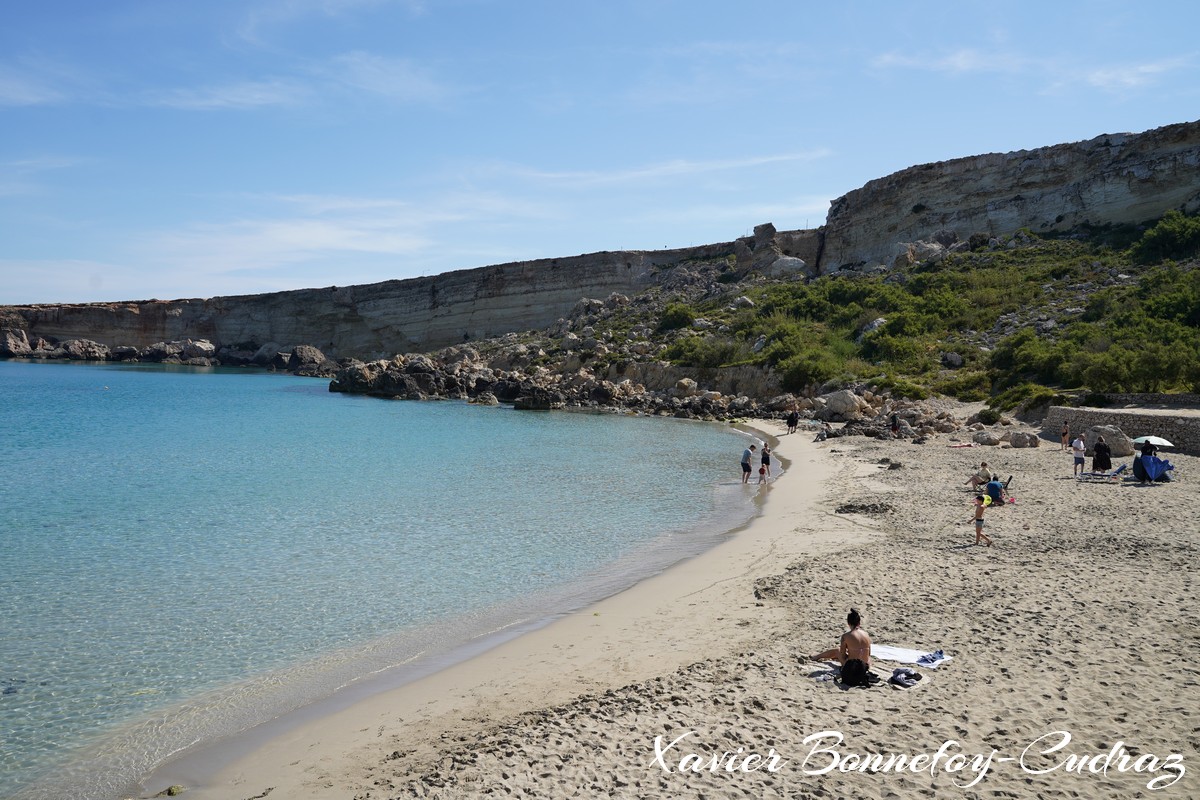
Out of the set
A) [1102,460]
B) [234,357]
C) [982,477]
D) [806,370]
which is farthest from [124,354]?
[1102,460]

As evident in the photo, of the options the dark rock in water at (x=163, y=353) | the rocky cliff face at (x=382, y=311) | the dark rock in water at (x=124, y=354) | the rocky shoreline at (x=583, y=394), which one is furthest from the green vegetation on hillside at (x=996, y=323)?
the dark rock in water at (x=124, y=354)

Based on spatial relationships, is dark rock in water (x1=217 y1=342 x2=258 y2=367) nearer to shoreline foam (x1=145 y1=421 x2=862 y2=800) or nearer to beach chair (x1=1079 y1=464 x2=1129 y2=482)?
beach chair (x1=1079 y1=464 x2=1129 y2=482)

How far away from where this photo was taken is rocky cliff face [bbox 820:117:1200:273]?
1919 inches

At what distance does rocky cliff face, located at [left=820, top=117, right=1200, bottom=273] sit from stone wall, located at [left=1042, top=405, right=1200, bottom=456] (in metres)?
31.5

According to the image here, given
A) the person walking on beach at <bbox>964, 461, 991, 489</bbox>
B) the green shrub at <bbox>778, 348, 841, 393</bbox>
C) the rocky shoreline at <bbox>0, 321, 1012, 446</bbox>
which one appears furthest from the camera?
the green shrub at <bbox>778, 348, 841, 393</bbox>

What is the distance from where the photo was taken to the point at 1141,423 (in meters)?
21.3

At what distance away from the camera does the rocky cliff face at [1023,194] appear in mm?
48750

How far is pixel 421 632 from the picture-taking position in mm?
9602

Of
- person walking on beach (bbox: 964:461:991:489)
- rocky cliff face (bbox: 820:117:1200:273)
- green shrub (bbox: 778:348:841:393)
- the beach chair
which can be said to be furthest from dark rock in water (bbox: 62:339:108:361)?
the beach chair

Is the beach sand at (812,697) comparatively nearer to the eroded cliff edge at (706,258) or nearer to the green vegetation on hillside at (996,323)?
the green vegetation on hillside at (996,323)

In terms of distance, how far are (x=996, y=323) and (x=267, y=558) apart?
3855cm

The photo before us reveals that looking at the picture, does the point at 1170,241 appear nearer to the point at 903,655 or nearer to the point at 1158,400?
the point at 1158,400

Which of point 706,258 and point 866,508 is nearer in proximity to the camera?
point 866,508

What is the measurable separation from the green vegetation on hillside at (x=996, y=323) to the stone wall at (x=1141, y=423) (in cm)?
378
